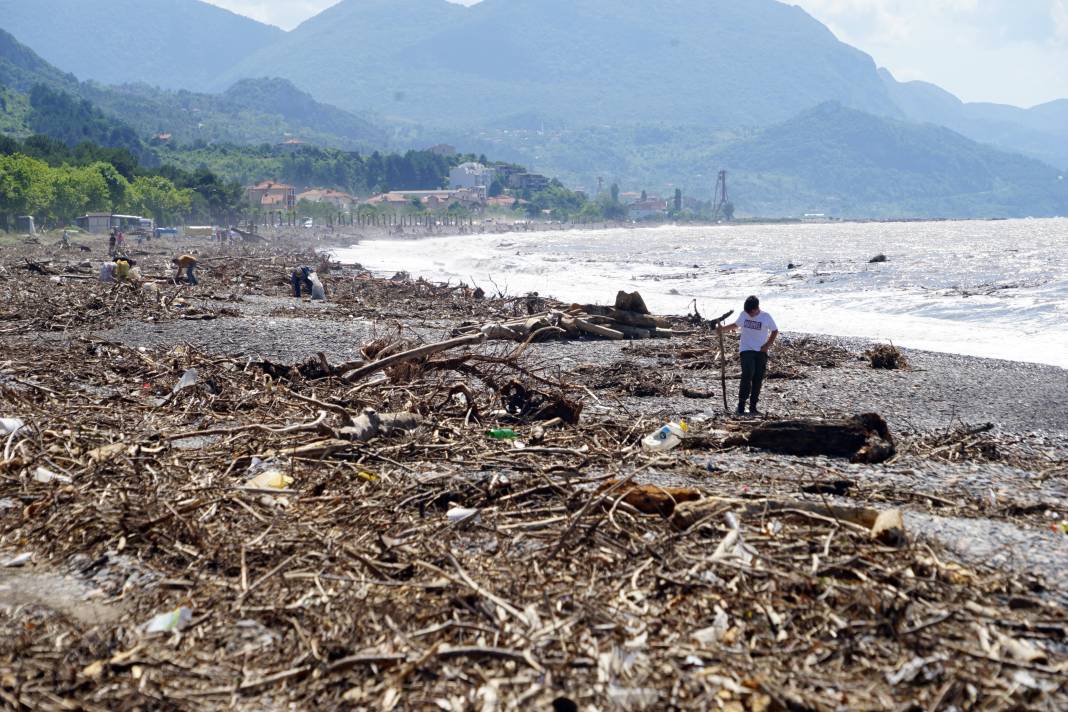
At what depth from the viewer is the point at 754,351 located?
10781mm

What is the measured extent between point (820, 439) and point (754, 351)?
2720 mm

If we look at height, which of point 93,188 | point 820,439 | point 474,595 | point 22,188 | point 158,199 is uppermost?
point 93,188

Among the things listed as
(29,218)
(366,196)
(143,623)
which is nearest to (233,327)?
(143,623)

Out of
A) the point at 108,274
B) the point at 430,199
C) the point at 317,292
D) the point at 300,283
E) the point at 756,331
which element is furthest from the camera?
the point at 430,199

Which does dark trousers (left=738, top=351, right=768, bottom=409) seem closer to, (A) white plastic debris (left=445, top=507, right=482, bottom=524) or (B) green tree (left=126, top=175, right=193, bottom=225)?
(A) white plastic debris (left=445, top=507, right=482, bottom=524)

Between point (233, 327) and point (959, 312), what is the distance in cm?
2450

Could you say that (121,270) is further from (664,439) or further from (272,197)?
(272,197)

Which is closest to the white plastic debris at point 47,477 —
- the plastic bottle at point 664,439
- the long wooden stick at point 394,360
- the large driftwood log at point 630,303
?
the long wooden stick at point 394,360

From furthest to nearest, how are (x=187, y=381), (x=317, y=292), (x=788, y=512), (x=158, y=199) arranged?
(x=158, y=199)
(x=317, y=292)
(x=187, y=381)
(x=788, y=512)

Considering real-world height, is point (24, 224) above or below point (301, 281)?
above

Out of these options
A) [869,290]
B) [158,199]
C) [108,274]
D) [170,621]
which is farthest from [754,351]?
[158,199]

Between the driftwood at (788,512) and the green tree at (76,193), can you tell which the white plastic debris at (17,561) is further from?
the green tree at (76,193)

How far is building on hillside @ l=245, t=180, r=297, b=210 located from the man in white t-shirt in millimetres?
141063

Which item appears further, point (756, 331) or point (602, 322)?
point (602, 322)
